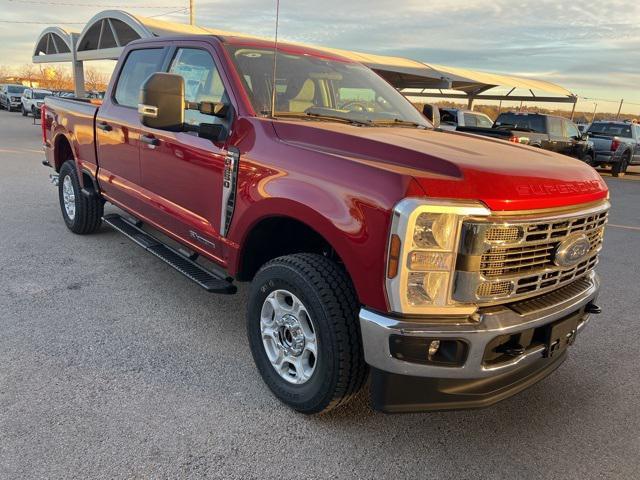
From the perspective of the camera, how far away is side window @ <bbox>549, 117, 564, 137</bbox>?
1413 cm

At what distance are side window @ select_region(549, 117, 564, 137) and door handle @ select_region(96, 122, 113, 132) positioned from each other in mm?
12381

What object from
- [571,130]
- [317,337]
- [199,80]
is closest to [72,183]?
[199,80]

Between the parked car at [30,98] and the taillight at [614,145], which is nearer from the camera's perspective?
the taillight at [614,145]

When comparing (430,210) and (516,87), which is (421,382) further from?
(516,87)

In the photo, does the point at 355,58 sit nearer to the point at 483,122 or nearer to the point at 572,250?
the point at 483,122

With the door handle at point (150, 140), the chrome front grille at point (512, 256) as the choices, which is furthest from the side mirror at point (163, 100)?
the chrome front grille at point (512, 256)

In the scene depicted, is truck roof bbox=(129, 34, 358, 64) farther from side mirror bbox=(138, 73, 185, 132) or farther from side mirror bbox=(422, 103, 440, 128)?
side mirror bbox=(422, 103, 440, 128)

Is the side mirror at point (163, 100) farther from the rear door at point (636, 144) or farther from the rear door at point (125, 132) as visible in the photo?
the rear door at point (636, 144)

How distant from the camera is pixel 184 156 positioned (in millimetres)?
3588

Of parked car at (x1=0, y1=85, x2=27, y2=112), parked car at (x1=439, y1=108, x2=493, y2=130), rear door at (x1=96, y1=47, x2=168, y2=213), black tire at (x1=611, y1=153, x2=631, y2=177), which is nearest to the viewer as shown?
rear door at (x1=96, y1=47, x2=168, y2=213)

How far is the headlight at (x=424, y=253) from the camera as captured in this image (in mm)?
2127

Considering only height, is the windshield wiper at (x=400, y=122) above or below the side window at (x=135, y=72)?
below

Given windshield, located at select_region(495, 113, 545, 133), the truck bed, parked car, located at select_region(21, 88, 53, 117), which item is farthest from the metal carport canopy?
the truck bed

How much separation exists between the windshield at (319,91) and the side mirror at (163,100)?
44cm
